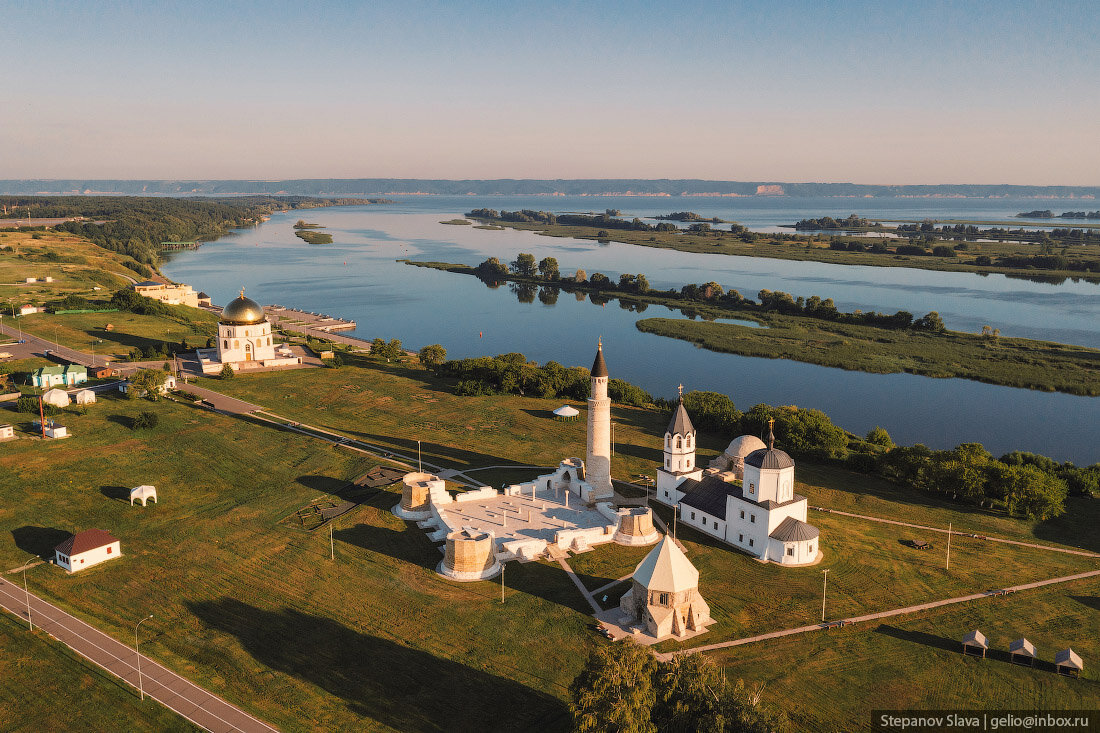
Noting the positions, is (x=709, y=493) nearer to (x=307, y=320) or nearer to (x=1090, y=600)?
(x=1090, y=600)

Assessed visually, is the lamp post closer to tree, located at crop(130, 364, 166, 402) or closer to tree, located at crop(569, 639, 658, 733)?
tree, located at crop(569, 639, 658, 733)

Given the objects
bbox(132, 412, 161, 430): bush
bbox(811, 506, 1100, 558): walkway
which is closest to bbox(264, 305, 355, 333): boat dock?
bbox(132, 412, 161, 430): bush

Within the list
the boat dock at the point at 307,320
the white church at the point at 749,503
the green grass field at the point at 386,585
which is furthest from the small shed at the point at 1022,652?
the boat dock at the point at 307,320

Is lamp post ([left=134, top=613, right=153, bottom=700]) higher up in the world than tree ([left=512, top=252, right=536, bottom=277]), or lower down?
lower down

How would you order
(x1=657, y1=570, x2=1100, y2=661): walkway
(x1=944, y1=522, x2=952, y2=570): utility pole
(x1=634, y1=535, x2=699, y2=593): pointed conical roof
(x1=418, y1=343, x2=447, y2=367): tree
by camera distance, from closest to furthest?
(x1=657, y1=570, x2=1100, y2=661): walkway → (x1=634, y1=535, x2=699, y2=593): pointed conical roof → (x1=944, y1=522, x2=952, y2=570): utility pole → (x1=418, y1=343, x2=447, y2=367): tree

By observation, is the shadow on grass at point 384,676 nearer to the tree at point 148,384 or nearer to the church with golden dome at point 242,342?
the tree at point 148,384

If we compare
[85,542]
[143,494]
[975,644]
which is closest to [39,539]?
[85,542]

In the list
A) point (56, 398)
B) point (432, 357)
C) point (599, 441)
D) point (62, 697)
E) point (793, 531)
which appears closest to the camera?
point (62, 697)
